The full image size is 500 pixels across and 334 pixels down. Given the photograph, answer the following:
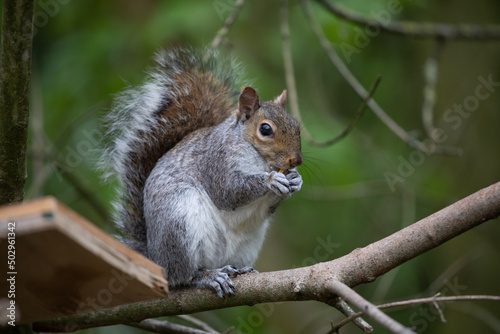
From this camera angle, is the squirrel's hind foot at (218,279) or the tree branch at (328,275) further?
the squirrel's hind foot at (218,279)

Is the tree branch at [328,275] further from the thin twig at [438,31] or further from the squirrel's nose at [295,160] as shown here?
the thin twig at [438,31]

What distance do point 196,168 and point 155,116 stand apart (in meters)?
0.30

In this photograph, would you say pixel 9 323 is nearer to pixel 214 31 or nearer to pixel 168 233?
pixel 168 233

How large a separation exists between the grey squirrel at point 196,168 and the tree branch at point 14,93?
2.02 ft

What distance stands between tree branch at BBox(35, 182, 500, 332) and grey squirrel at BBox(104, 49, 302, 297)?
0.12 m

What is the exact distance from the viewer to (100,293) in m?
1.60

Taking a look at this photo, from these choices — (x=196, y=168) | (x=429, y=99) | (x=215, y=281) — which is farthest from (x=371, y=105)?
(x=215, y=281)

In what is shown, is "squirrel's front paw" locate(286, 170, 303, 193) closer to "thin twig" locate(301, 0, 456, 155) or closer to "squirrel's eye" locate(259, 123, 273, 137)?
"squirrel's eye" locate(259, 123, 273, 137)

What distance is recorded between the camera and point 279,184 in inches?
87.1

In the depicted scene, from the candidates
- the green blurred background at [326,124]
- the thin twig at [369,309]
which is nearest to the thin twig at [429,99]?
the green blurred background at [326,124]

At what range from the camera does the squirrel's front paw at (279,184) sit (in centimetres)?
221

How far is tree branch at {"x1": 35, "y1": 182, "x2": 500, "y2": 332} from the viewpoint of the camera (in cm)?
149

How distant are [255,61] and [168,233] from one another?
1.90m

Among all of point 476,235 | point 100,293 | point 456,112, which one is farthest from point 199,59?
point 476,235
